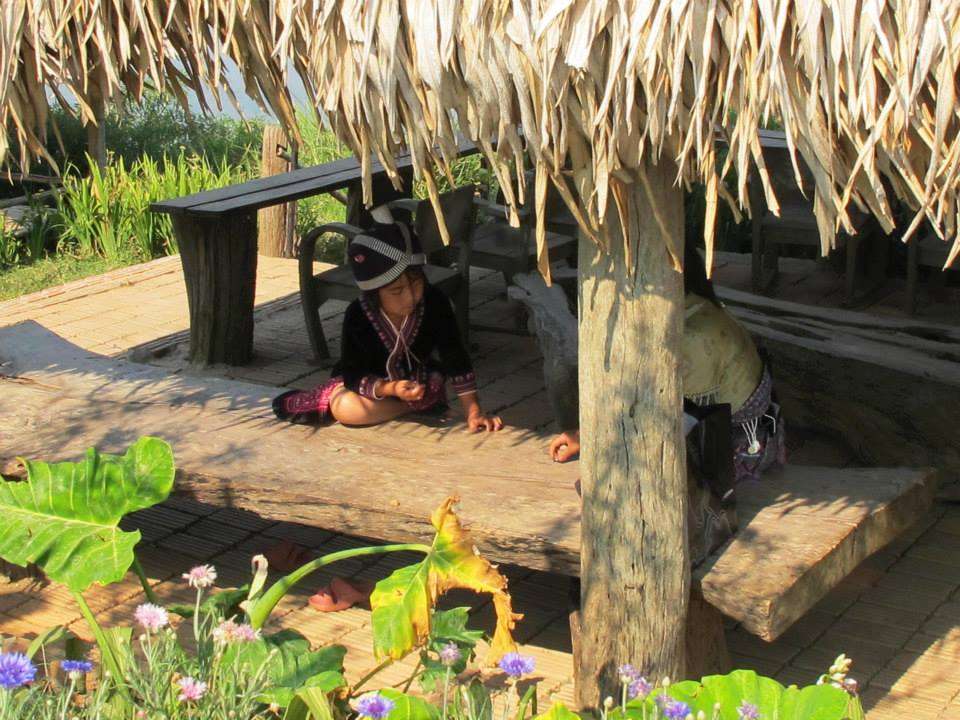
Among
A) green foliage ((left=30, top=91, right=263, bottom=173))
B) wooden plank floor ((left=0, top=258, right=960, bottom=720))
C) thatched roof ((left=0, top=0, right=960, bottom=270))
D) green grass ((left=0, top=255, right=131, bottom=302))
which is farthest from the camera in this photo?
green foliage ((left=30, top=91, right=263, bottom=173))

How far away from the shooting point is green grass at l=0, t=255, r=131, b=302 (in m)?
8.50

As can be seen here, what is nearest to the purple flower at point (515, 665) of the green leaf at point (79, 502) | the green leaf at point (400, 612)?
the green leaf at point (400, 612)

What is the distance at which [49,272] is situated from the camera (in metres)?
8.83

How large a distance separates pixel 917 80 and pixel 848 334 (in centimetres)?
290

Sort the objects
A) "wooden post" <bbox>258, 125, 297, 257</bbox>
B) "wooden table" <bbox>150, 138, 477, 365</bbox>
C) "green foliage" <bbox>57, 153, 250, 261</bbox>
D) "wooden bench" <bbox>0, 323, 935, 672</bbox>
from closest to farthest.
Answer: "wooden bench" <bbox>0, 323, 935, 672</bbox>, "wooden table" <bbox>150, 138, 477, 365</bbox>, "wooden post" <bbox>258, 125, 297, 257</bbox>, "green foliage" <bbox>57, 153, 250, 261</bbox>

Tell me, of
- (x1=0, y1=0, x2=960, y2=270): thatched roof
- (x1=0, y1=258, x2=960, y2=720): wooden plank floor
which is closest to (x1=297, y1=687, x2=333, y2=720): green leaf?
(x1=0, y1=258, x2=960, y2=720): wooden plank floor

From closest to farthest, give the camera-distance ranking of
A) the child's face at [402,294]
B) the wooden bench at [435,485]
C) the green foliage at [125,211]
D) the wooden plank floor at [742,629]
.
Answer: the wooden bench at [435,485] < the wooden plank floor at [742,629] < the child's face at [402,294] < the green foliage at [125,211]

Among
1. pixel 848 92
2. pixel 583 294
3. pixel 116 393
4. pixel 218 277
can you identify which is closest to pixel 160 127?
pixel 218 277

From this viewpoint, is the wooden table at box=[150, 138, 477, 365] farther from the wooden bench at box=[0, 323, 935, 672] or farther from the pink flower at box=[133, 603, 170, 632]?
the pink flower at box=[133, 603, 170, 632]

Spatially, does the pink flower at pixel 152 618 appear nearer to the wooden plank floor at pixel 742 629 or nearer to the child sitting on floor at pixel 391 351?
the wooden plank floor at pixel 742 629

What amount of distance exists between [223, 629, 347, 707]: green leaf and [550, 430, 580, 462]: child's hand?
1029 mm

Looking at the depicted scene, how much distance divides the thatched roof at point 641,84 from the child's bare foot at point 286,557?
193 centimetres

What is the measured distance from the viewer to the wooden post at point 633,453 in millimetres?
3082

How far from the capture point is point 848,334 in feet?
17.0
